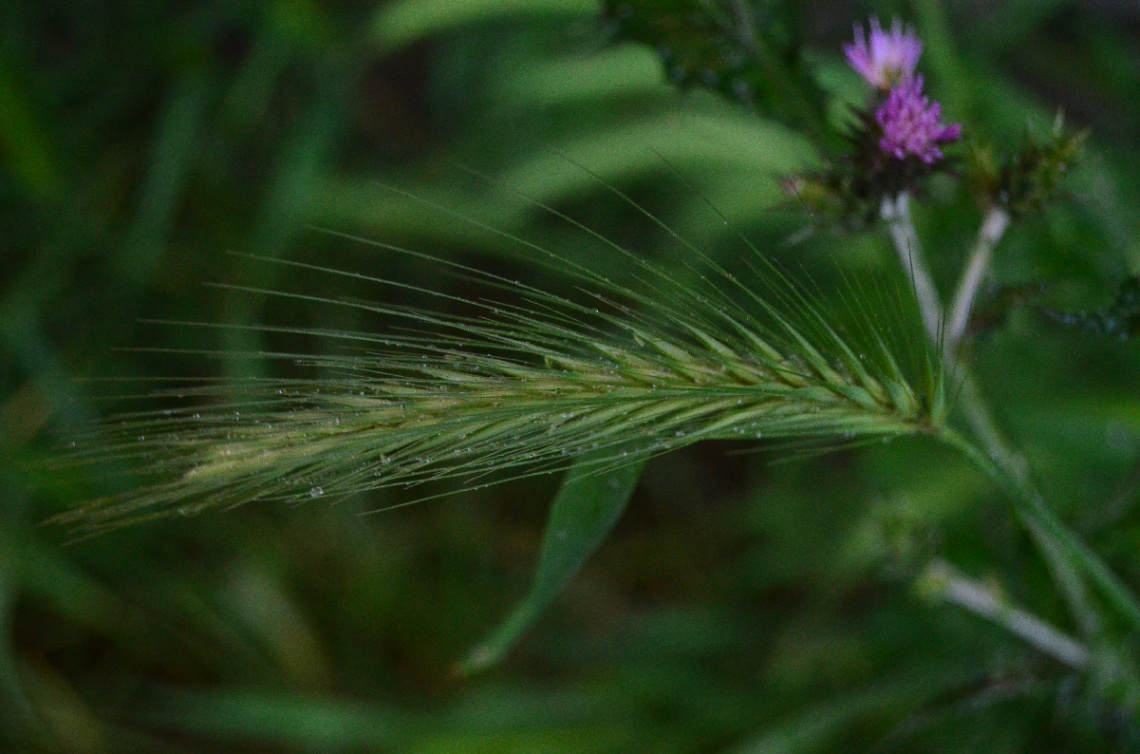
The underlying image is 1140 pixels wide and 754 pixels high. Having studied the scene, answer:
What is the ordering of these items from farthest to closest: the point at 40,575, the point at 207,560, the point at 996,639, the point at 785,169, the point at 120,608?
the point at 207,560, the point at 120,608, the point at 40,575, the point at 785,169, the point at 996,639

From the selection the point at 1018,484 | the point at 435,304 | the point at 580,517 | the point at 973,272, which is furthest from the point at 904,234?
the point at 435,304

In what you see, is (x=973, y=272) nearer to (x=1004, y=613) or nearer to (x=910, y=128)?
(x=910, y=128)

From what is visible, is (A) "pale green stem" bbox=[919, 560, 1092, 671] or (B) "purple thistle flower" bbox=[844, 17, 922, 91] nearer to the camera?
(B) "purple thistle flower" bbox=[844, 17, 922, 91]

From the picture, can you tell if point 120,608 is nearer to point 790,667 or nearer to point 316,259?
point 316,259

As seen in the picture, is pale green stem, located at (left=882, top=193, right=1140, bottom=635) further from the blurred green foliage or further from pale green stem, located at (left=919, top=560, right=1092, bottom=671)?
the blurred green foliage

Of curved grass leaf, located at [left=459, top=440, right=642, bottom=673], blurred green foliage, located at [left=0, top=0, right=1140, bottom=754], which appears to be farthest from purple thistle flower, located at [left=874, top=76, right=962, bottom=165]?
blurred green foliage, located at [left=0, top=0, right=1140, bottom=754]

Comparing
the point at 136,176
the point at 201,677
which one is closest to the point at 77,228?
the point at 136,176
